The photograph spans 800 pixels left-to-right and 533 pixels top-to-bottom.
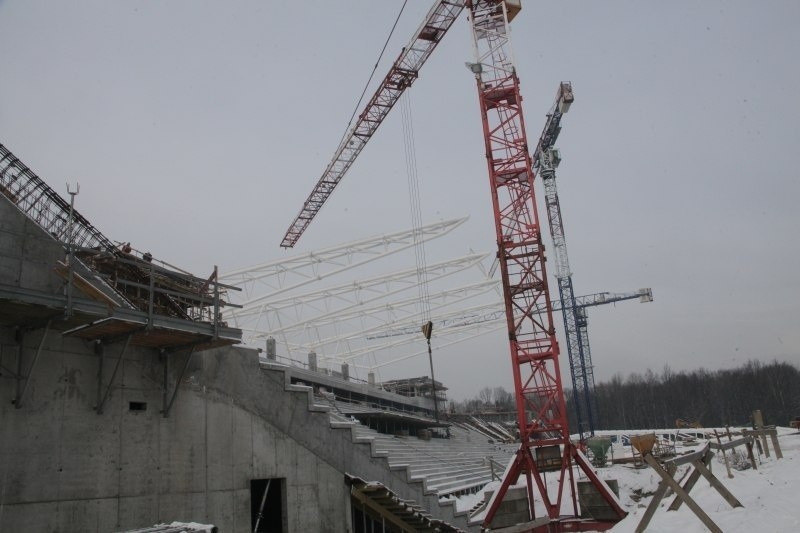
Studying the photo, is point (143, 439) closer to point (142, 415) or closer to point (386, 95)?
point (142, 415)

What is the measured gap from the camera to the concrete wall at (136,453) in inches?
412

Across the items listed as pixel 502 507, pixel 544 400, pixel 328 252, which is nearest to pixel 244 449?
pixel 502 507

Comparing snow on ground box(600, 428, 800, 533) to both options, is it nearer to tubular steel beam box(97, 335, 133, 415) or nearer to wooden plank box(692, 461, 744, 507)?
wooden plank box(692, 461, 744, 507)

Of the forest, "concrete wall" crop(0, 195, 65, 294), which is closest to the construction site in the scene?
"concrete wall" crop(0, 195, 65, 294)

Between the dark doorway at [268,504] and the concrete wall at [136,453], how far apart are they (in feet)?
1.54

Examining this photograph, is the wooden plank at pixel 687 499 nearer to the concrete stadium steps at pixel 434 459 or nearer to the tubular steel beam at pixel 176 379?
the concrete stadium steps at pixel 434 459

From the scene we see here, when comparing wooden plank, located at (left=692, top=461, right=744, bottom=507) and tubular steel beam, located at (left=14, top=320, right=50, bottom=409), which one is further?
tubular steel beam, located at (left=14, top=320, right=50, bottom=409)

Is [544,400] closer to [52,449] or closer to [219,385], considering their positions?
[219,385]

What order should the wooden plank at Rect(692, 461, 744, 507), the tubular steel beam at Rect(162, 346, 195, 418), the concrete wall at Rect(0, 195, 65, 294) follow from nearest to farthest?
1. the wooden plank at Rect(692, 461, 744, 507)
2. the concrete wall at Rect(0, 195, 65, 294)
3. the tubular steel beam at Rect(162, 346, 195, 418)

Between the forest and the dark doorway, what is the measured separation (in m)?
81.9

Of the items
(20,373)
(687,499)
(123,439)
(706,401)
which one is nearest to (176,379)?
(123,439)

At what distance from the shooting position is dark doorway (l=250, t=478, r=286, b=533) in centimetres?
1443

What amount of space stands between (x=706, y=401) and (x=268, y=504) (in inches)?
4506

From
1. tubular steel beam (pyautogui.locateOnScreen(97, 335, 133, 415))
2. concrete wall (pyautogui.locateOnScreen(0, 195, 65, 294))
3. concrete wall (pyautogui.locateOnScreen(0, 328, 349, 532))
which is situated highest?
concrete wall (pyautogui.locateOnScreen(0, 195, 65, 294))
